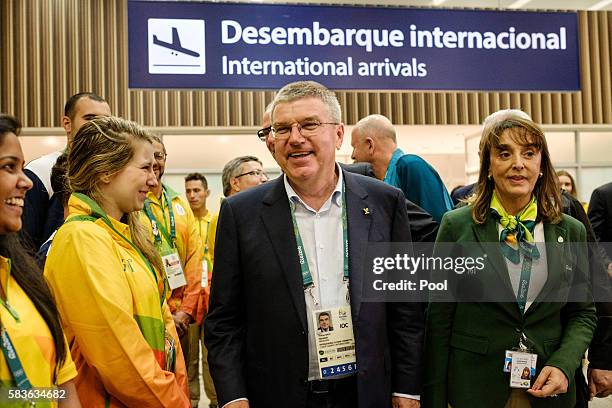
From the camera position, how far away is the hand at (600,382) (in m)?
2.33

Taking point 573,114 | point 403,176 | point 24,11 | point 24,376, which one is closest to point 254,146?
point 24,11

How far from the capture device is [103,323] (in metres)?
1.84

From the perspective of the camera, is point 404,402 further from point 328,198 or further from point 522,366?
point 328,198

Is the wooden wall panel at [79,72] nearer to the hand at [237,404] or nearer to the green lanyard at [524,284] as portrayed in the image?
the green lanyard at [524,284]

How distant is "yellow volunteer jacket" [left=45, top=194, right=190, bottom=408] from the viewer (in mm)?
1836

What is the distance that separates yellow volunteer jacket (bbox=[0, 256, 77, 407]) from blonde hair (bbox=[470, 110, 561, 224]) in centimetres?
149

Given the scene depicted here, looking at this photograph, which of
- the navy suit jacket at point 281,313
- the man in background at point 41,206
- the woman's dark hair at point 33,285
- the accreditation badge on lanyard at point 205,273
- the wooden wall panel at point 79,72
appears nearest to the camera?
the woman's dark hair at point 33,285

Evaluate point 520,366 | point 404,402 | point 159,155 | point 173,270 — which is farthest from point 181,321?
point 520,366

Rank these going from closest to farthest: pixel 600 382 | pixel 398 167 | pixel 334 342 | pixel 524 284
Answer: pixel 334 342
pixel 524 284
pixel 600 382
pixel 398 167

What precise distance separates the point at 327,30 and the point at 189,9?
0.77 metres

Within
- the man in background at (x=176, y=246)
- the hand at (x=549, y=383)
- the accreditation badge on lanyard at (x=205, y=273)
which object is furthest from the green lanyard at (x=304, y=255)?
the accreditation badge on lanyard at (x=205, y=273)

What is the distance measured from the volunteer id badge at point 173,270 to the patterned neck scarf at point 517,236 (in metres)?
1.69

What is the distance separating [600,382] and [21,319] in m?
2.02

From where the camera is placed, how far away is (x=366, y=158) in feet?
11.8
